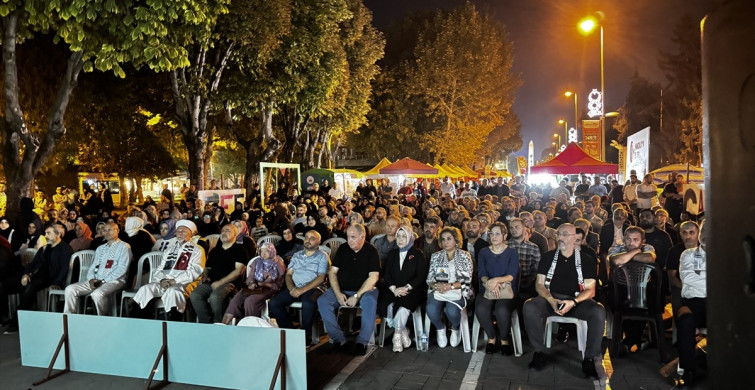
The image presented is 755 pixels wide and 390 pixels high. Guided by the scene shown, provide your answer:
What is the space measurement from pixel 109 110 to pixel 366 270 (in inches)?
730

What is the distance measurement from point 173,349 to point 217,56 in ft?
46.5

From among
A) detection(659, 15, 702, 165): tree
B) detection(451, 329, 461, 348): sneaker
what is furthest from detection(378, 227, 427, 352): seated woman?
detection(659, 15, 702, 165): tree

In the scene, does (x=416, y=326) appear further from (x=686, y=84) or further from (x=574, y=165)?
(x=686, y=84)

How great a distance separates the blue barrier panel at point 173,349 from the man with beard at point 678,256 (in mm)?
3995

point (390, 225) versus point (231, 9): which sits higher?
point (231, 9)

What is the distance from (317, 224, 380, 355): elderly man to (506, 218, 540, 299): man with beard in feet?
5.91

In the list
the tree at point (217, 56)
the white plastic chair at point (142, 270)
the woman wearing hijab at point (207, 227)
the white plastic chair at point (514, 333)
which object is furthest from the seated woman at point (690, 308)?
the tree at point (217, 56)

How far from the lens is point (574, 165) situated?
1510cm

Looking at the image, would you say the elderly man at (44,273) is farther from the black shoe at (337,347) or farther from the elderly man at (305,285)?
the black shoe at (337,347)

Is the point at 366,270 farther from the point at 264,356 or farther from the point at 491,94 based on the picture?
the point at 491,94

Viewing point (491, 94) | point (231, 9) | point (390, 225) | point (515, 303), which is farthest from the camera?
point (491, 94)

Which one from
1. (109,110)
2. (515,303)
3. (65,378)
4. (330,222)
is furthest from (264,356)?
(109,110)

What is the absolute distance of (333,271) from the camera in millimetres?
6680

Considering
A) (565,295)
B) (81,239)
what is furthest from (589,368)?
(81,239)
